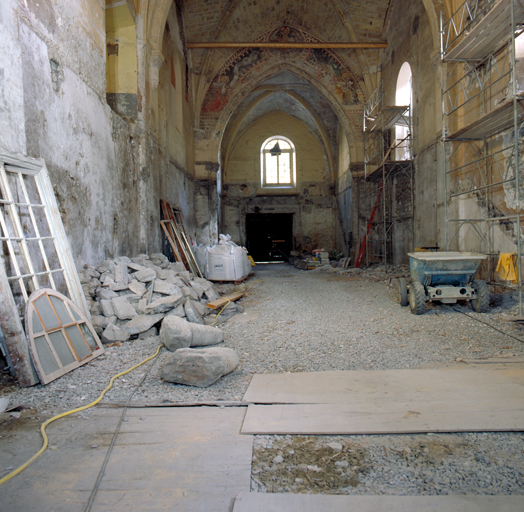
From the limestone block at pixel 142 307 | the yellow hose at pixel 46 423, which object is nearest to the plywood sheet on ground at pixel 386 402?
the yellow hose at pixel 46 423

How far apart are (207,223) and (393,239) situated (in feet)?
23.4

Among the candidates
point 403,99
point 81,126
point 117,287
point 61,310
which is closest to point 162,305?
point 117,287

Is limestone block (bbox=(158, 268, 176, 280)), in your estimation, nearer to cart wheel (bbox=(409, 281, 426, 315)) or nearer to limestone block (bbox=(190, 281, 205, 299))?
limestone block (bbox=(190, 281, 205, 299))

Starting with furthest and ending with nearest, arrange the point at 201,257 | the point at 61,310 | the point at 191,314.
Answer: the point at 201,257
the point at 191,314
the point at 61,310

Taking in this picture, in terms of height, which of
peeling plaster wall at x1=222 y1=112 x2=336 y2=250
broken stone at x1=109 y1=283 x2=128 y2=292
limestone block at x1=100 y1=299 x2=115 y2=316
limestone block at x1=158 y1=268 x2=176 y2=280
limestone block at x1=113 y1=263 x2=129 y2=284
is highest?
peeling plaster wall at x1=222 y1=112 x2=336 y2=250

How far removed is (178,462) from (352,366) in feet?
6.75

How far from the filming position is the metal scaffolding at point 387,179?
1105 cm

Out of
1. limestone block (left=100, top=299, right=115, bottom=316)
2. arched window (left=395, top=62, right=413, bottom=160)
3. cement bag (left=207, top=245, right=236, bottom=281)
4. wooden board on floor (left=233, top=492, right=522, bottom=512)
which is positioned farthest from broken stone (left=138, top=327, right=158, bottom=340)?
arched window (left=395, top=62, right=413, bottom=160)

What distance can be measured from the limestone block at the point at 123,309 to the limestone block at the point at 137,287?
0.33 metres

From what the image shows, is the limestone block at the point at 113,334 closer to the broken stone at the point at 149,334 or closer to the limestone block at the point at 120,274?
the broken stone at the point at 149,334

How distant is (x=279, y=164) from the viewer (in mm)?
20641

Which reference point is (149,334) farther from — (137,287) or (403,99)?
(403,99)

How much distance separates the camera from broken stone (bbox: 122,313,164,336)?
4581 mm

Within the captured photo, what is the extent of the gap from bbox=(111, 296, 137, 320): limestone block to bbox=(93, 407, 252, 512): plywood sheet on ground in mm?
2249
